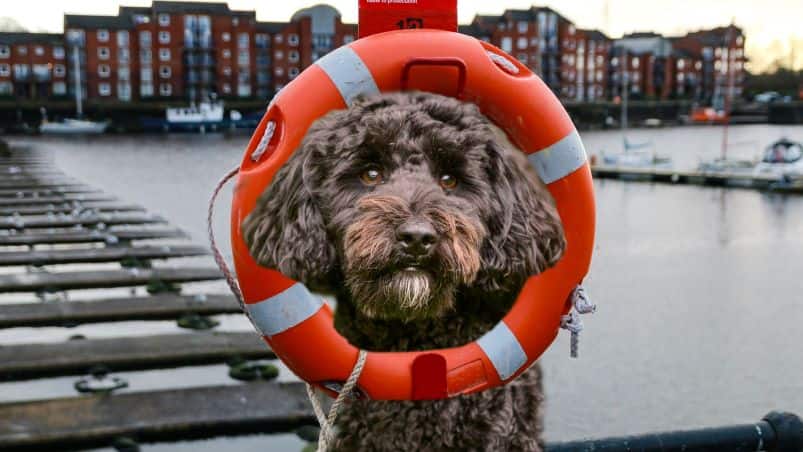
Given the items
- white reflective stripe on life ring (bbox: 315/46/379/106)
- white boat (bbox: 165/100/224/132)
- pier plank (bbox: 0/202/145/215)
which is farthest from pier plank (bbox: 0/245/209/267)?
white boat (bbox: 165/100/224/132)

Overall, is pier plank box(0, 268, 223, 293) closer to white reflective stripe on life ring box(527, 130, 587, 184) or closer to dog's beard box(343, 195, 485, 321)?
white reflective stripe on life ring box(527, 130, 587, 184)

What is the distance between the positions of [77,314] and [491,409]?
18.1 ft

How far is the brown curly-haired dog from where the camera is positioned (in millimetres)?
1819

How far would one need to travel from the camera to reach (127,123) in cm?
7206

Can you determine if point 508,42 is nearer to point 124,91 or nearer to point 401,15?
point 124,91

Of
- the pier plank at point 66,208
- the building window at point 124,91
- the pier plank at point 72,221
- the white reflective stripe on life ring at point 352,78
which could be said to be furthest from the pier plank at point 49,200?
the building window at point 124,91

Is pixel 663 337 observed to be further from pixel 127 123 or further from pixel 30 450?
pixel 127 123

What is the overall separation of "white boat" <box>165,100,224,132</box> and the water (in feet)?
168

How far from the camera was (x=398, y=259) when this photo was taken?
1777 millimetres

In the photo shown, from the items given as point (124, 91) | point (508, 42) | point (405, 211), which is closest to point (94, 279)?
point (405, 211)

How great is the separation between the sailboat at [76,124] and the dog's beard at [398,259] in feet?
229

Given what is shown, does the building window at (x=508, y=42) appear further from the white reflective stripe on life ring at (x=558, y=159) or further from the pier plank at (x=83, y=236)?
the white reflective stripe on life ring at (x=558, y=159)

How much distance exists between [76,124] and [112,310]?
65.2 m

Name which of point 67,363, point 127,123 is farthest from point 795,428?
point 127,123
